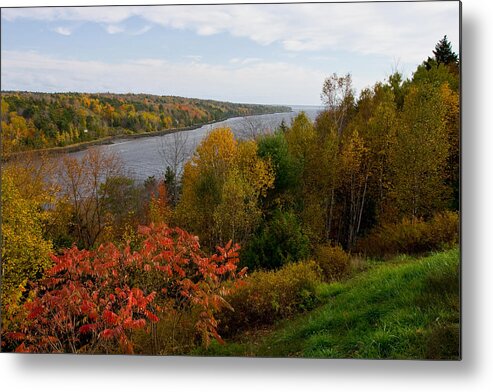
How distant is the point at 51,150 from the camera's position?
14.7ft

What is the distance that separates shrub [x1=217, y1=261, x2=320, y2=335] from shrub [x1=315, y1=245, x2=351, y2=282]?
8 cm

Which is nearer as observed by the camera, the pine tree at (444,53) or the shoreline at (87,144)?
the pine tree at (444,53)

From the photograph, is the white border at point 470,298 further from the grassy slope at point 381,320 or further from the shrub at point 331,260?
the shrub at point 331,260

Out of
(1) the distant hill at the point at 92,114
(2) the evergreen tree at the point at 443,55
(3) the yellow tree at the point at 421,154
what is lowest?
(3) the yellow tree at the point at 421,154

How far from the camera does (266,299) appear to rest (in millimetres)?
4344

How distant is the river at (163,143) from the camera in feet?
14.5

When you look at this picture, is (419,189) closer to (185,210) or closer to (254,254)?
(254,254)

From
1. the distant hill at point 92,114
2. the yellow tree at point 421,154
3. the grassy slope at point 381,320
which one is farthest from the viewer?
the distant hill at point 92,114

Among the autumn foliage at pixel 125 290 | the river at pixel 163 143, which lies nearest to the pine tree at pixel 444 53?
the river at pixel 163 143

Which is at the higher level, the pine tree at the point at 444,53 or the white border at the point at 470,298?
the pine tree at the point at 444,53

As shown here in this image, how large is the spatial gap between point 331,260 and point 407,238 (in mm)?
534

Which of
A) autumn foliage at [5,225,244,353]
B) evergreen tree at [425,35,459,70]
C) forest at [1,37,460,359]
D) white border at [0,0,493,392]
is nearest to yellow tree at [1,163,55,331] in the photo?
forest at [1,37,460,359]

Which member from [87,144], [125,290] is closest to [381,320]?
[125,290]

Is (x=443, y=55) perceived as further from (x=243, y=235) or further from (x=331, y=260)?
(x=243, y=235)
